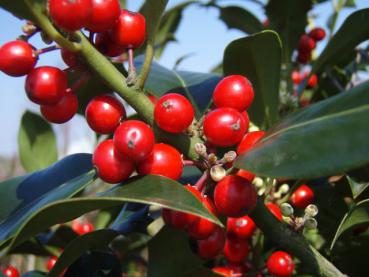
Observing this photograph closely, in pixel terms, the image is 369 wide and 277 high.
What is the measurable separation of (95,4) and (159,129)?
0.82 feet

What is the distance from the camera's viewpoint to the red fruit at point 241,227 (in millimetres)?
1216

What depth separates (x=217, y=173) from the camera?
0.80 metres

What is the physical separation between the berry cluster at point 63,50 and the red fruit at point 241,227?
1.86 ft

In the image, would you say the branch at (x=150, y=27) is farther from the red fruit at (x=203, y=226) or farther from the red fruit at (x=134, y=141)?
the red fruit at (x=203, y=226)

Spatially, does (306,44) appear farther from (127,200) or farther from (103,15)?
(127,200)

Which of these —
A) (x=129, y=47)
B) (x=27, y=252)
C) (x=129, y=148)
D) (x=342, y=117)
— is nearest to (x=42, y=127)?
(x=27, y=252)

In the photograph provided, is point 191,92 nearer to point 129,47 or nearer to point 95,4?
point 129,47

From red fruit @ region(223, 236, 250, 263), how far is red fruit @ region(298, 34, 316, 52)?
108 centimetres

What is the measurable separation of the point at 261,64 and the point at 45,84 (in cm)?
64

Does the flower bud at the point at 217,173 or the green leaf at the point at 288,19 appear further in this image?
the green leaf at the point at 288,19

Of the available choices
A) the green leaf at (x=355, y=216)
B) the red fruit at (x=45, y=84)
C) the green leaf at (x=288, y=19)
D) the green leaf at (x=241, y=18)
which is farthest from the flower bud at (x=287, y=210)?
the green leaf at (x=241, y=18)

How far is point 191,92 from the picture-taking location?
4.38 ft

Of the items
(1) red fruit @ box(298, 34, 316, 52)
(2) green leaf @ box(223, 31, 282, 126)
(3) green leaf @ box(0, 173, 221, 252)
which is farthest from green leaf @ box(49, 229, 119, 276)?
(1) red fruit @ box(298, 34, 316, 52)

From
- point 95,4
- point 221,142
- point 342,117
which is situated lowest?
point 221,142
